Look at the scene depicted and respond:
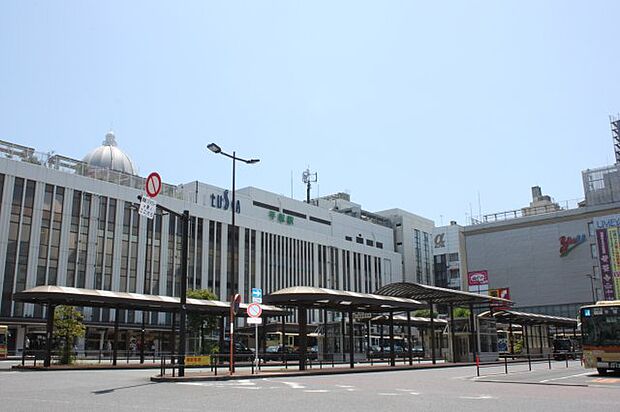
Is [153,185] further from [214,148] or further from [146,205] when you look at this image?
[214,148]

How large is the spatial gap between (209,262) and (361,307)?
3569 cm

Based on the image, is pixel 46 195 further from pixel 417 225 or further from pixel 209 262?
pixel 417 225

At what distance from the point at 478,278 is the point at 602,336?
70.7 meters

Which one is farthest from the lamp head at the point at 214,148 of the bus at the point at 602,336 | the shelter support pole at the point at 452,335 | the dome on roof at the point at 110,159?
the dome on roof at the point at 110,159

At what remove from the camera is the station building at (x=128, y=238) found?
50531mm

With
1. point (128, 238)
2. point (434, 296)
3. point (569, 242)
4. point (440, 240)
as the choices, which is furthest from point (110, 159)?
point (440, 240)

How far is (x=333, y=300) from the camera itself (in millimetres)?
27891

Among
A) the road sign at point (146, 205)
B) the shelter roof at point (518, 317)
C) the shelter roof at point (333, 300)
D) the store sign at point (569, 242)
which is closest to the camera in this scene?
the road sign at point (146, 205)

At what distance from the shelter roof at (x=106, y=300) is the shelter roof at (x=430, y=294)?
25.9 feet

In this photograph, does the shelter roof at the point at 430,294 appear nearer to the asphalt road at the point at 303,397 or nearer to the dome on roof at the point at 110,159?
the asphalt road at the point at 303,397

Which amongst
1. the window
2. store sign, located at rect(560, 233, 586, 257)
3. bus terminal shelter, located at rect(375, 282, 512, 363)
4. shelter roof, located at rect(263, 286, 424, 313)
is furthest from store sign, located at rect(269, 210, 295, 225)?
shelter roof, located at rect(263, 286, 424, 313)

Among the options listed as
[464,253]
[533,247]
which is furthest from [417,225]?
[533,247]

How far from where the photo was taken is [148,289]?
59.2 metres

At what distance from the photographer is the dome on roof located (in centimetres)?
6725
